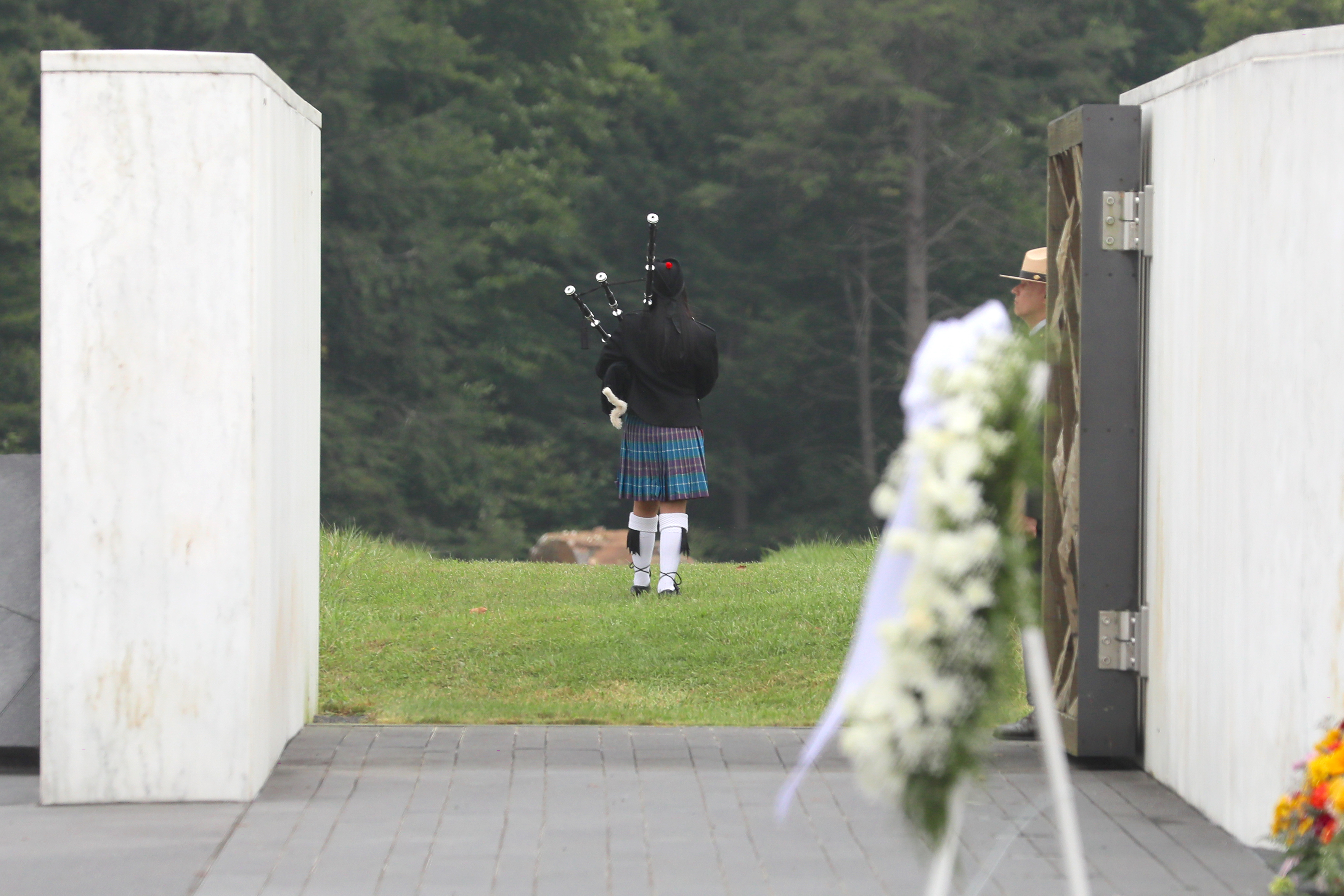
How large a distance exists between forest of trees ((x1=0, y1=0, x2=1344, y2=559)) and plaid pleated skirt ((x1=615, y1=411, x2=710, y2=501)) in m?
19.7

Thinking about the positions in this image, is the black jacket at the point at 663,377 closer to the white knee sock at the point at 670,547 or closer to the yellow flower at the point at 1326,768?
the white knee sock at the point at 670,547

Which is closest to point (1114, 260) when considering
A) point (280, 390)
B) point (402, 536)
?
point (280, 390)

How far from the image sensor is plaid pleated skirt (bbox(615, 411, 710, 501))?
10188mm

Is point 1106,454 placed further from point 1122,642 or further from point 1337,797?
point 1337,797

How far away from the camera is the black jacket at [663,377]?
10.2m

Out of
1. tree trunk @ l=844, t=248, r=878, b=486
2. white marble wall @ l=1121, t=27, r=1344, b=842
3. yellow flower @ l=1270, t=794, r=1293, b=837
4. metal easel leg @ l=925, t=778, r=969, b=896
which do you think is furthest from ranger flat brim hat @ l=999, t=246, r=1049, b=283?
tree trunk @ l=844, t=248, r=878, b=486

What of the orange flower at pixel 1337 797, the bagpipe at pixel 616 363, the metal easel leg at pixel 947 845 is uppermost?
the bagpipe at pixel 616 363

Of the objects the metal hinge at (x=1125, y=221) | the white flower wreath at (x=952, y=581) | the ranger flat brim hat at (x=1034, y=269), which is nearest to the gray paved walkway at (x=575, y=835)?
the white flower wreath at (x=952, y=581)

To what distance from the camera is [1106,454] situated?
19.4ft

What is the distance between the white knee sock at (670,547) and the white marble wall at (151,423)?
465 cm

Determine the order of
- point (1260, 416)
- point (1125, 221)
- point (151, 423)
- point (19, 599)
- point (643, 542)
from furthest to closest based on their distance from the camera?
1. point (643, 542)
2. point (19, 599)
3. point (1125, 221)
4. point (151, 423)
5. point (1260, 416)

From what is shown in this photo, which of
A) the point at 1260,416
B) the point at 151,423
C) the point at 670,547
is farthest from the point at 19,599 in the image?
the point at 670,547

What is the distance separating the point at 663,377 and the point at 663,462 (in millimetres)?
490

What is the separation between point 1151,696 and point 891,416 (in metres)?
29.4
